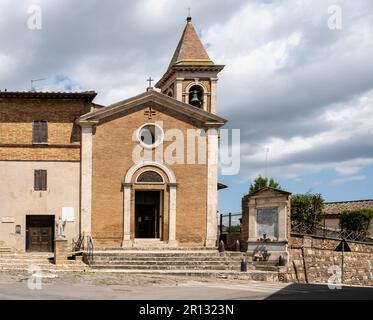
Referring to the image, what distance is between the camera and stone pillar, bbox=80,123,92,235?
102 feet

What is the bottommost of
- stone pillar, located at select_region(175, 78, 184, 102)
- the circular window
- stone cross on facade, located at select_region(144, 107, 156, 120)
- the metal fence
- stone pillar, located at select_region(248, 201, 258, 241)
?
the metal fence

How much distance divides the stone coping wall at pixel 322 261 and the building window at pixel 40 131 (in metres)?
14.1

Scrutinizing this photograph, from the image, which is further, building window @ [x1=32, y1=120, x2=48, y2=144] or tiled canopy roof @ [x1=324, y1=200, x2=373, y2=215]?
tiled canopy roof @ [x1=324, y1=200, x2=373, y2=215]

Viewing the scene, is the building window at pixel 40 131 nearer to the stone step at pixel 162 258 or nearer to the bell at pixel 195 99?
the stone step at pixel 162 258

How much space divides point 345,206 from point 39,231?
35.6 metres

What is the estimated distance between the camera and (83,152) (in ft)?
103

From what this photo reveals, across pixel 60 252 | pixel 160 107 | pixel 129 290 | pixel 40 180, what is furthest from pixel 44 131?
pixel 129 290

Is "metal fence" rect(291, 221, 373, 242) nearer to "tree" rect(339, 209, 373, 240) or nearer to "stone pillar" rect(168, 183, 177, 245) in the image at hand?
"tree" rect(339, 209, 373, 240)

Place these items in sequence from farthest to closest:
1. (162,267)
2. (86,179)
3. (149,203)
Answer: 1. (149,203)
2. (86,179)
3. (162,267)

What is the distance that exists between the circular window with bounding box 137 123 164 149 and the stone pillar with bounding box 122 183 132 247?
2.51 meters

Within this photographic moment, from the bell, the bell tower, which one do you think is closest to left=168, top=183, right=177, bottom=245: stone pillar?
the bell

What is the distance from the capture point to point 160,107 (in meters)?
32.8

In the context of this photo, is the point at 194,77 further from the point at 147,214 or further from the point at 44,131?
the point at 44,131
